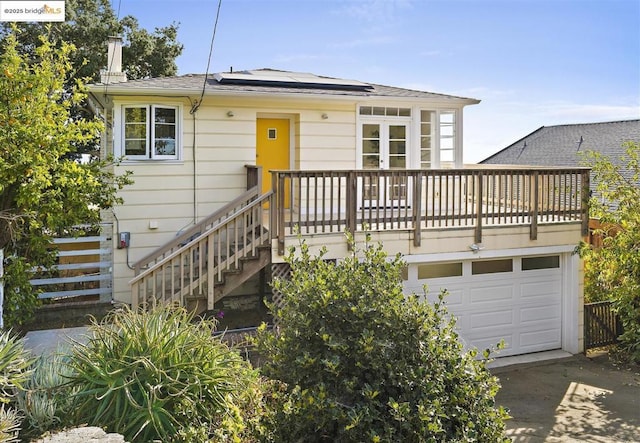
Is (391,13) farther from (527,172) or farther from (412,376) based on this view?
(412,376)

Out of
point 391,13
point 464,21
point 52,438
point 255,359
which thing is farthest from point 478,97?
point 52,438

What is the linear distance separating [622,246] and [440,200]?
156 inches

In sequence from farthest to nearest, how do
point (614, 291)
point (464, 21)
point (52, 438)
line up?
point (464, 21), point (614, 291), point (52, 438)

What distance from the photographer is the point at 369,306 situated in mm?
4078

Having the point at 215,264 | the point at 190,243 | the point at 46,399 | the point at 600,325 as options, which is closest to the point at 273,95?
the point at 215,264

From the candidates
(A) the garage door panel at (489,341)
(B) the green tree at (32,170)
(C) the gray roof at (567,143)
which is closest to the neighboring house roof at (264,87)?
(B) the green tree at (32,170)

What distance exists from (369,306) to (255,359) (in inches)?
181

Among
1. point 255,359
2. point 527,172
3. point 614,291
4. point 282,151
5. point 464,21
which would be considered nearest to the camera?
point 255,359

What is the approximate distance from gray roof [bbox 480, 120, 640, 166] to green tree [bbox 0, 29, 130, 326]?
53.5ft

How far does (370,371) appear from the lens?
13.2 feet

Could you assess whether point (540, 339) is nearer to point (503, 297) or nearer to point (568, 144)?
point (503, 297)


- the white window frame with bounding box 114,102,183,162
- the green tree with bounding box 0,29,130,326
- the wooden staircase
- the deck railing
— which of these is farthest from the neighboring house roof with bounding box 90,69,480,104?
the wooden staircase

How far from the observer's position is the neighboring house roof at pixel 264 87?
10172 millimetres

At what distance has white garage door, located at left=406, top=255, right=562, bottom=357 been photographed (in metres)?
10.2
